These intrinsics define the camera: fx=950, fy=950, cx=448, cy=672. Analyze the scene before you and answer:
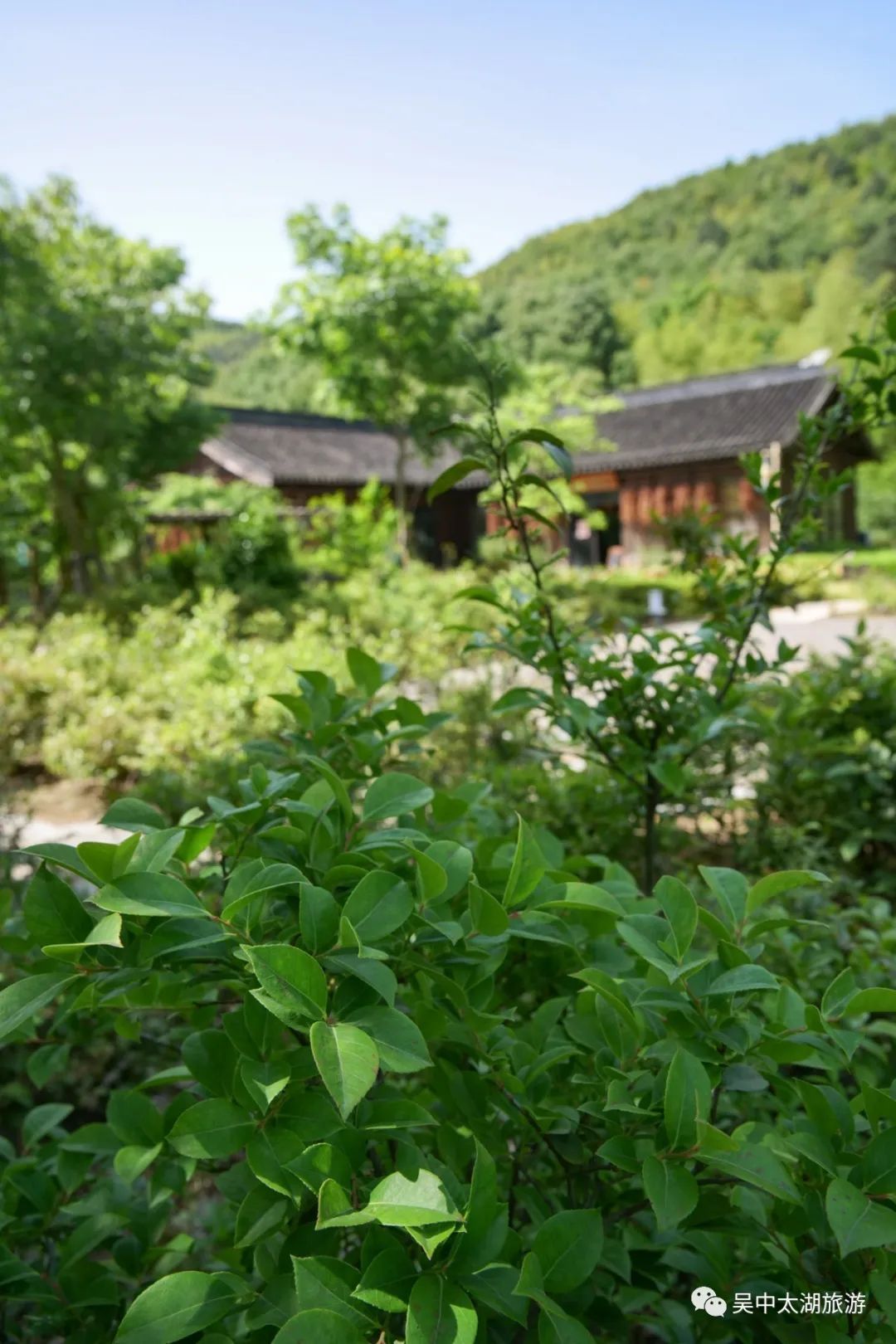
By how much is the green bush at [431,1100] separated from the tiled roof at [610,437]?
59.3 ft

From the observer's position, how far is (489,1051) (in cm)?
86

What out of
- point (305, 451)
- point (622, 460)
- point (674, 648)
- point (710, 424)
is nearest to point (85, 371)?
point (305, 451)

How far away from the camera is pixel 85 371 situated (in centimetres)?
1089

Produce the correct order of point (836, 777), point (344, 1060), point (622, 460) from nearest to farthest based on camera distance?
point (344, 1060) < point (836, 777) < point (622, 460)

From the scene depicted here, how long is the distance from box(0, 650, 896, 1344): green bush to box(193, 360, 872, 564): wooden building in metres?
16.9

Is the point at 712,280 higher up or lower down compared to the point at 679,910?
higher up

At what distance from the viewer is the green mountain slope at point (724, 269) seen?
5131 cm

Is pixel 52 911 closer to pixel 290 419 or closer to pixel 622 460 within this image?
pixel 622 460

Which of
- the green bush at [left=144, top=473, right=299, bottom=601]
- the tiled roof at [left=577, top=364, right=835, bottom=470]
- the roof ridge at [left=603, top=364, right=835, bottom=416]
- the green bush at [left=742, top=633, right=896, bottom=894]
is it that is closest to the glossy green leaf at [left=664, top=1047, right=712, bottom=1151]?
the green bush at [left=742, top=633, right=896, bottom=894]

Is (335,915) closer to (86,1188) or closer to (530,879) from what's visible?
(530,879)

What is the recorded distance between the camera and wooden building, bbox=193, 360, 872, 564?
19047 millimetres

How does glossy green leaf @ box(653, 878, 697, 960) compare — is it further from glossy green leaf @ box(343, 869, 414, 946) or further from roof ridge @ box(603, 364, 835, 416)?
roof ridge @ box(603, 364, 835, 416)

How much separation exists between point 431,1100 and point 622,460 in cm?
2036

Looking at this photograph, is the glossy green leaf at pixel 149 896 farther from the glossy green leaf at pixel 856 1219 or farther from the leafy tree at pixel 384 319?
the leafy tree at pixel 384 319
